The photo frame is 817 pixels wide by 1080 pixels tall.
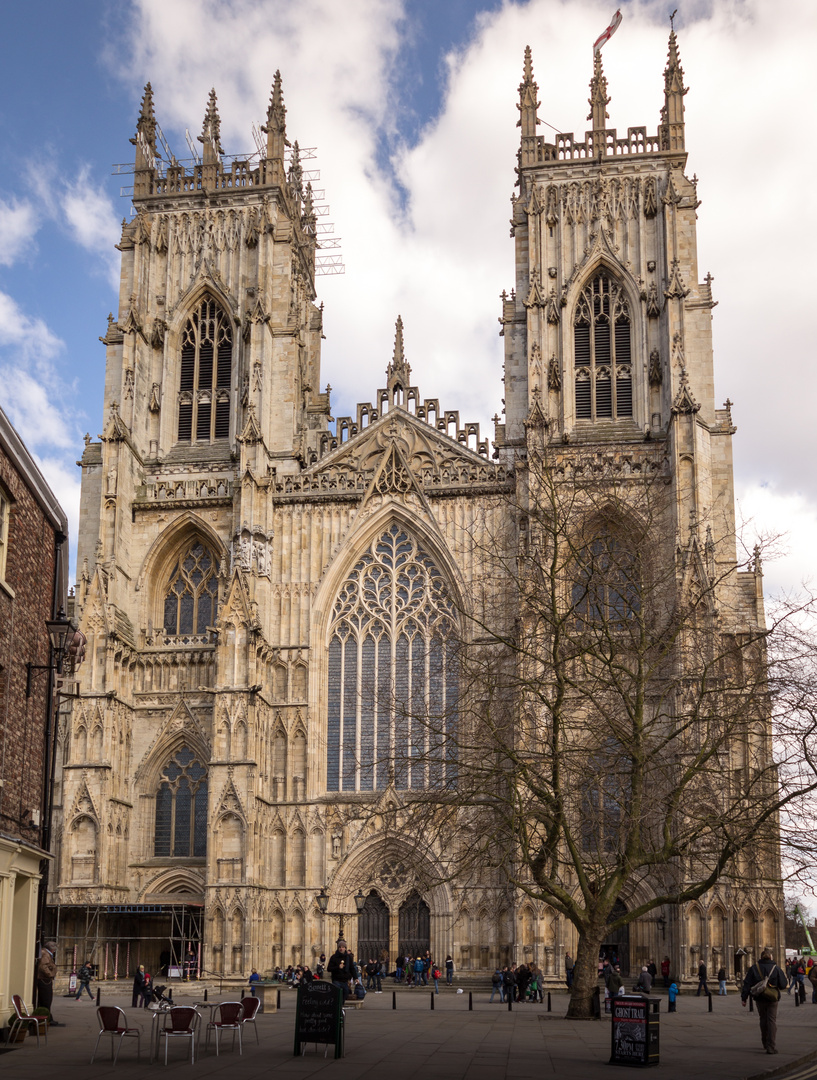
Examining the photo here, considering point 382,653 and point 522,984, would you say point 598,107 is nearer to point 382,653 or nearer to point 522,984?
point 382,653

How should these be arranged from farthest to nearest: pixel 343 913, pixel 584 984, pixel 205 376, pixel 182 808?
pixel 205 376
pixel 182 808
pixel 343 913
pixel 584 984

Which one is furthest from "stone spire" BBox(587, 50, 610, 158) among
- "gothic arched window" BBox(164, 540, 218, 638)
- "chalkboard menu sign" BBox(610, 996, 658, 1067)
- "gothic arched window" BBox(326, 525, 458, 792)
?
"chalkboard menu sign" BBox(610, 996, 658, 1067)

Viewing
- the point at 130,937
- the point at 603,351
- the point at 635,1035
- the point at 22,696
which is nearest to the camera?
the point at 635,1035

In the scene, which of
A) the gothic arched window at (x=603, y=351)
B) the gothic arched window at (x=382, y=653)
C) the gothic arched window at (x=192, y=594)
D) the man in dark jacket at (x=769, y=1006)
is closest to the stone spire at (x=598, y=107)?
the gothic arched window at (x=603, y=351)

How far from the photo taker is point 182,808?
3928cm

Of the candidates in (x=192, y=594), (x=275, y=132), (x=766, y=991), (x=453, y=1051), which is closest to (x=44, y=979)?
(x=453, y=1051)

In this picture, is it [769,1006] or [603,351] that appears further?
[603,351]

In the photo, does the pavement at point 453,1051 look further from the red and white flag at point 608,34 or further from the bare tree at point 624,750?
the red and white flag at point 608,34

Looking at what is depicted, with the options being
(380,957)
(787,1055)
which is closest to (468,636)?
(380,957)

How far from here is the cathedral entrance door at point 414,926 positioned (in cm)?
3738

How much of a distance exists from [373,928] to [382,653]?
8396 millimetres

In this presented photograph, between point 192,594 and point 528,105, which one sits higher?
point 528,105

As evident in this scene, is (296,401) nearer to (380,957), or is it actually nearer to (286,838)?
(286,838)

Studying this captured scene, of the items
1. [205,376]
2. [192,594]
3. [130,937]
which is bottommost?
[130,937]
